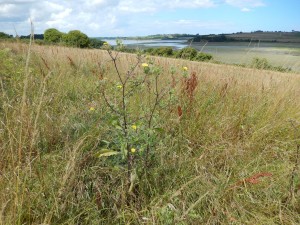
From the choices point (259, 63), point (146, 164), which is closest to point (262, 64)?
point (259, 63)

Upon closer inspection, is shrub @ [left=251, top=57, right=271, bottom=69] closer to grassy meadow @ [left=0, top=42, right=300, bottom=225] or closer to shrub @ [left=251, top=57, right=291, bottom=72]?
shrub @ [left=251, top=57, right=291, bottom=72]

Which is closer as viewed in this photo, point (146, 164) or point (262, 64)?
point (146, 164)

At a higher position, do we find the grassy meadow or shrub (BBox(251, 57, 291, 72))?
shrub (BBox(251, 57, 291, 72))

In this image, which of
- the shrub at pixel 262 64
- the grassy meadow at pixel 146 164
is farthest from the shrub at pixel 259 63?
the grassy meadow at pixel 146 164

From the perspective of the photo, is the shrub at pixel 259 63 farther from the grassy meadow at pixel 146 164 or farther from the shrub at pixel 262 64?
the grassy meadow at pixel 146 164

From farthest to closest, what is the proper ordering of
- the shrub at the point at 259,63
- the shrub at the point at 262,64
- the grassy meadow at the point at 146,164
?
the shrub at the point at 259,63 → the shrub at the point at 262,64 → the grassy meadow at the point at 146,164

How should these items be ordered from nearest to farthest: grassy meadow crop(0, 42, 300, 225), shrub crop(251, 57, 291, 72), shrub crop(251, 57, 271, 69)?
1. grassy meadow crop(0, 42, 300, 225)
2. shrub crop(251, 57, 291, 72)
3. shrub crop(251, 57, 271, 69)

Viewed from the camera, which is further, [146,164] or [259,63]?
[259,63]

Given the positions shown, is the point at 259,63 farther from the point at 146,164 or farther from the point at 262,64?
the point at 146,164

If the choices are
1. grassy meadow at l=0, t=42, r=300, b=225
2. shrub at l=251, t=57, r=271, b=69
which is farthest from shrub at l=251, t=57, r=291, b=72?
grassy meadow at l=0, t=42, r=300, b=225

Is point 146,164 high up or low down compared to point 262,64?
down

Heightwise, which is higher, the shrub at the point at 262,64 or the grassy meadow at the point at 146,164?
the shrub at the point at 262,64

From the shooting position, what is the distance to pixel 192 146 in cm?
223

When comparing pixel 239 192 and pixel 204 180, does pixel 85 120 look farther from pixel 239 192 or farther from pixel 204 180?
pixel 239 192
